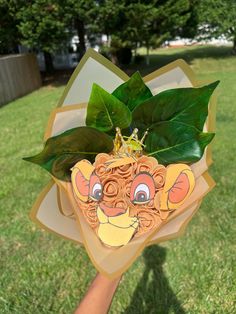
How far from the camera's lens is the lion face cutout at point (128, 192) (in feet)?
3.90

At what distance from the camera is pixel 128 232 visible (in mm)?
1184

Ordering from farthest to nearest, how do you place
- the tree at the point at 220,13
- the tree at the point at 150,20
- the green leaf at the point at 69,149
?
1. the tree at the point at 220,13
2. the tree at the point at 150,20
3. the green leaf at the point at 69,149

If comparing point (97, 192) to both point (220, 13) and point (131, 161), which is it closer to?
point (131, 161)


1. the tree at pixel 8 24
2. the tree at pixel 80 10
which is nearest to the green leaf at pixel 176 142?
the tree at pixel 80 10

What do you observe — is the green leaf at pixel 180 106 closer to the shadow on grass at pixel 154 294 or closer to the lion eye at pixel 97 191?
the lion eye at pixel 97 191

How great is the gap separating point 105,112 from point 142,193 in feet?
0.87

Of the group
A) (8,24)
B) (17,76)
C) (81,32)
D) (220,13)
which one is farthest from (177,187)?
(220,13)

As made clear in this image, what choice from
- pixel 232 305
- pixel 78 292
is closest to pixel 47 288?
pixel 78 292

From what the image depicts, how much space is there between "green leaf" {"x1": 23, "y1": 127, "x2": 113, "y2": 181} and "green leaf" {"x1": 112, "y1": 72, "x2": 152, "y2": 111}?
0.13 m

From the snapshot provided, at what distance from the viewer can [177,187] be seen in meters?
1.19

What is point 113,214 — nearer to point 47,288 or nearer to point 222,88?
point 47,288

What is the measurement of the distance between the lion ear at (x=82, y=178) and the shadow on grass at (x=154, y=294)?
191cm

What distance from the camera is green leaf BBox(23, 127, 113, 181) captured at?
1.17 metres

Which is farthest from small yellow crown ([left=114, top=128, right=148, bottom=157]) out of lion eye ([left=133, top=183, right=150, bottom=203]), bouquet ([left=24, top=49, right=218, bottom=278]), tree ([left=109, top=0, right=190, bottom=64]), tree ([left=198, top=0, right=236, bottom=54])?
tree ([left=198, top=0, right=236, bottom=54])
